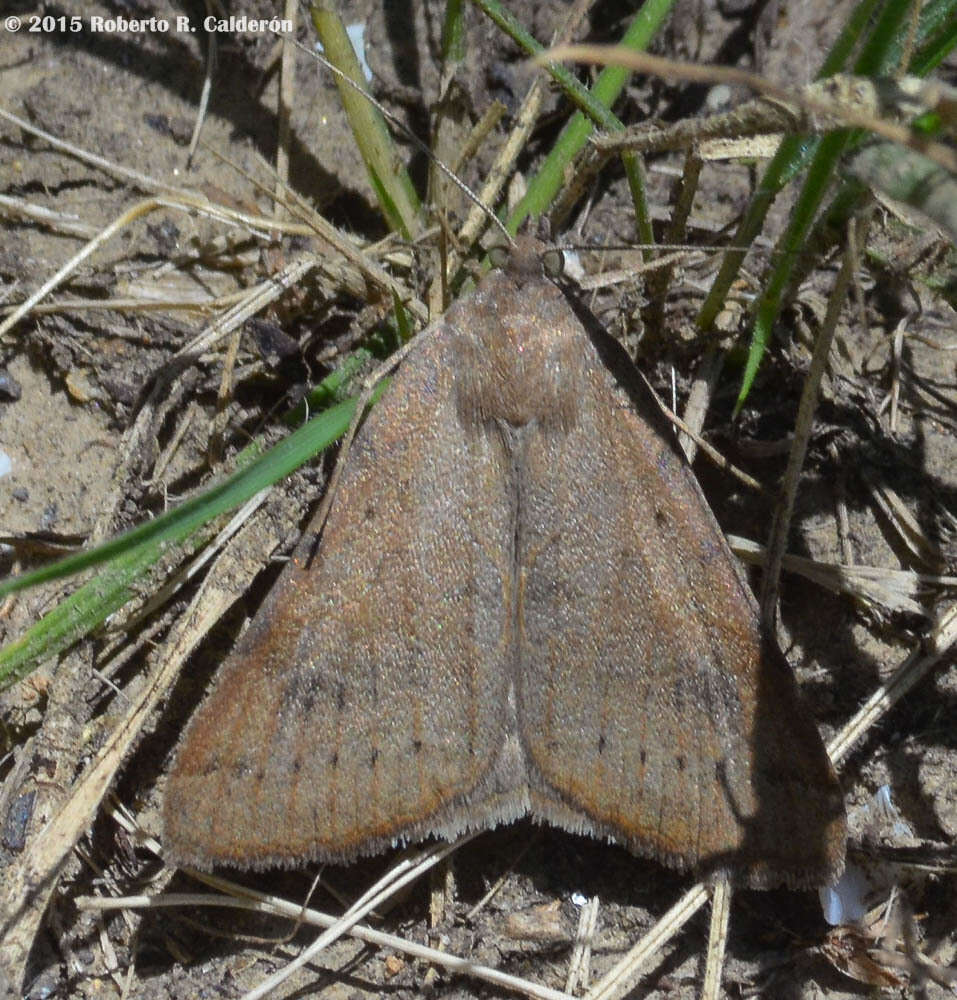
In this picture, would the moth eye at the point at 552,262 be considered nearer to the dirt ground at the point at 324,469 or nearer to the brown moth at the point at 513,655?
the brown moth at the point at 513,655

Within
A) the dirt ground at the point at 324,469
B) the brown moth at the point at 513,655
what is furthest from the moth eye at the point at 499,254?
the dirt ground at the point at 324,469

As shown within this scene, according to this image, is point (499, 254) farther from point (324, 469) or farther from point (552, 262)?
point (324, 469)

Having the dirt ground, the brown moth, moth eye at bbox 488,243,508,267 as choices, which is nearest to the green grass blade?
the brown moth

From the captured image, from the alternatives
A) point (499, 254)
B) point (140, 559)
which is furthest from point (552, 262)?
point (140, 559)

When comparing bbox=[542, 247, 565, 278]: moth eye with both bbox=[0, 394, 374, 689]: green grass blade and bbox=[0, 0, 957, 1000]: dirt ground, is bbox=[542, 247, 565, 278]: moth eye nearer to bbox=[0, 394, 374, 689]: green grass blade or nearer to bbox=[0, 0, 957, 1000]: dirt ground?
bbox=[0, 0, 957, 1000]: dirt ground

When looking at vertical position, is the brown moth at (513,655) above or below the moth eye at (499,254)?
below

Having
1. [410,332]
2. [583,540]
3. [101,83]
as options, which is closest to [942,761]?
[583,540]
